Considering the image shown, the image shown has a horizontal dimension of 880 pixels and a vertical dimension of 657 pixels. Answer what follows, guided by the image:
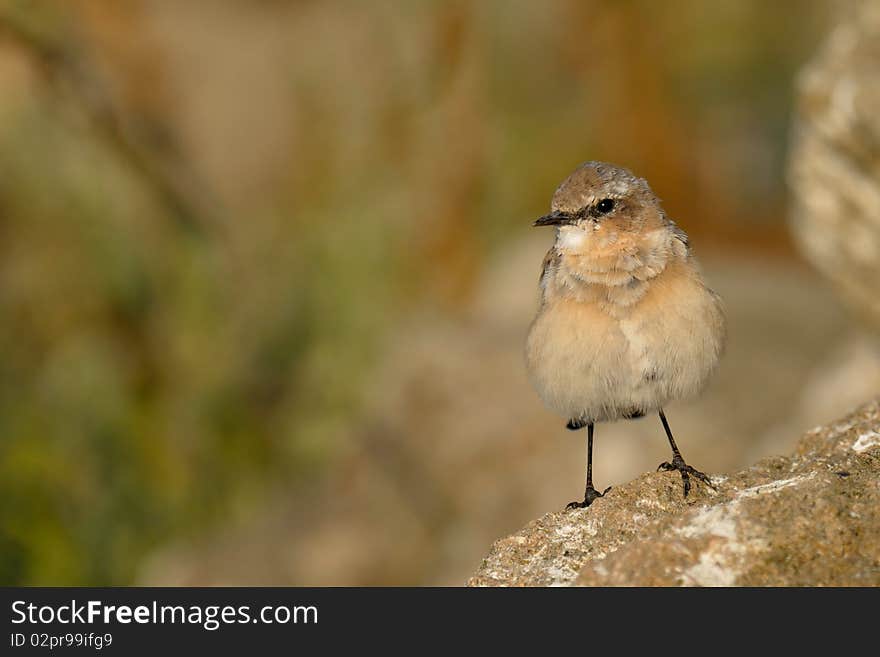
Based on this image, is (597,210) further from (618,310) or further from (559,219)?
(618,310)

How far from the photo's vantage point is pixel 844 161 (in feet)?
22.0

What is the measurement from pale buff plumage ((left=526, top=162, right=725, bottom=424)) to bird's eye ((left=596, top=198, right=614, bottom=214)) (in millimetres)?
20

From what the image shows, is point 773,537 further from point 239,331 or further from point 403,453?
point 239,331

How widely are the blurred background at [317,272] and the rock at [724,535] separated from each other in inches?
202

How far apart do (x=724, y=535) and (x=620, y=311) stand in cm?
145

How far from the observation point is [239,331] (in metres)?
11.8

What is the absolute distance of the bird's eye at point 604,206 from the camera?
190 inches

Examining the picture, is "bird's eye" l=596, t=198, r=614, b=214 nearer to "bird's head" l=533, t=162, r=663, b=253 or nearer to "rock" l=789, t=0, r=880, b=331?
"bird's head" l=533, t=162, r=663, b=253

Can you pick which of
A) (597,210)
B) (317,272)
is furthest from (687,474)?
(317,272)

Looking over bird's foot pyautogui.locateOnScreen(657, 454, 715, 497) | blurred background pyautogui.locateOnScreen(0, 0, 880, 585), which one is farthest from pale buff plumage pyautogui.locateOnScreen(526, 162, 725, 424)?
blurred background pyautogui.locateOnScreen(0, 0, 880, 585)

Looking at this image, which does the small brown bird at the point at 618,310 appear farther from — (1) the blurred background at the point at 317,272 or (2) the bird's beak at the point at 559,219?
(1) the blurred background at the point at 317,272

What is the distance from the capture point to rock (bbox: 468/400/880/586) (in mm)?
3350

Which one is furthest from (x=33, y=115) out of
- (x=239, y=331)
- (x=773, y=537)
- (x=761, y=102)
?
(x=773, y=537)

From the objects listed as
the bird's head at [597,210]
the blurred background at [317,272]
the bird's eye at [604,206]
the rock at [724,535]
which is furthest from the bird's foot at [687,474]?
the blurred background at [317,272]
